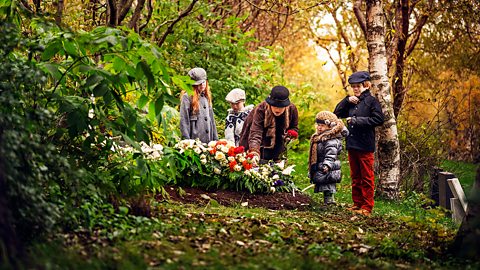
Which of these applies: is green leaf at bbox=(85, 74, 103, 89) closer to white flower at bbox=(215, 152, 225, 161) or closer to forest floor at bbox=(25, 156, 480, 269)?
forest floor at bbox=(25, 156, 480, 269)

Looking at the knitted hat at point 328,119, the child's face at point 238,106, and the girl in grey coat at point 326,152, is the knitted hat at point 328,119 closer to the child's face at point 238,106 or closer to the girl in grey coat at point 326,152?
the girl in grey coat at point 326,152

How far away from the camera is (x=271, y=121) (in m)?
11.8

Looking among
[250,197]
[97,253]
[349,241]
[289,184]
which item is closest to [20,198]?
[97,253]

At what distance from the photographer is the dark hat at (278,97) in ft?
Answer: 38.1

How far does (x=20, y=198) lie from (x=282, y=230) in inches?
112

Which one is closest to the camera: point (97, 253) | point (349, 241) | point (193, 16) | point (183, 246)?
point (97, 253)

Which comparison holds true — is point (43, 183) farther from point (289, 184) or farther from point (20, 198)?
point (289, 184)

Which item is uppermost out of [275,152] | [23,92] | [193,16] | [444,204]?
[193,16]

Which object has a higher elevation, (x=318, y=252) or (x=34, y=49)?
(x=34, y=49)

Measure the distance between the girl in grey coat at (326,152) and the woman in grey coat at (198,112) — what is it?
1.95m

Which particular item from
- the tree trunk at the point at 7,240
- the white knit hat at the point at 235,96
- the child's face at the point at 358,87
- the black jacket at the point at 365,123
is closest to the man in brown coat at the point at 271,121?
the white knit hat at the point at 235,96

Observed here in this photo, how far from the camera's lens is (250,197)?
11250 mm

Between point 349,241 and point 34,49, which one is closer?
point 34,49

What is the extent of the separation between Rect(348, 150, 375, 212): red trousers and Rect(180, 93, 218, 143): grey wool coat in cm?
255
